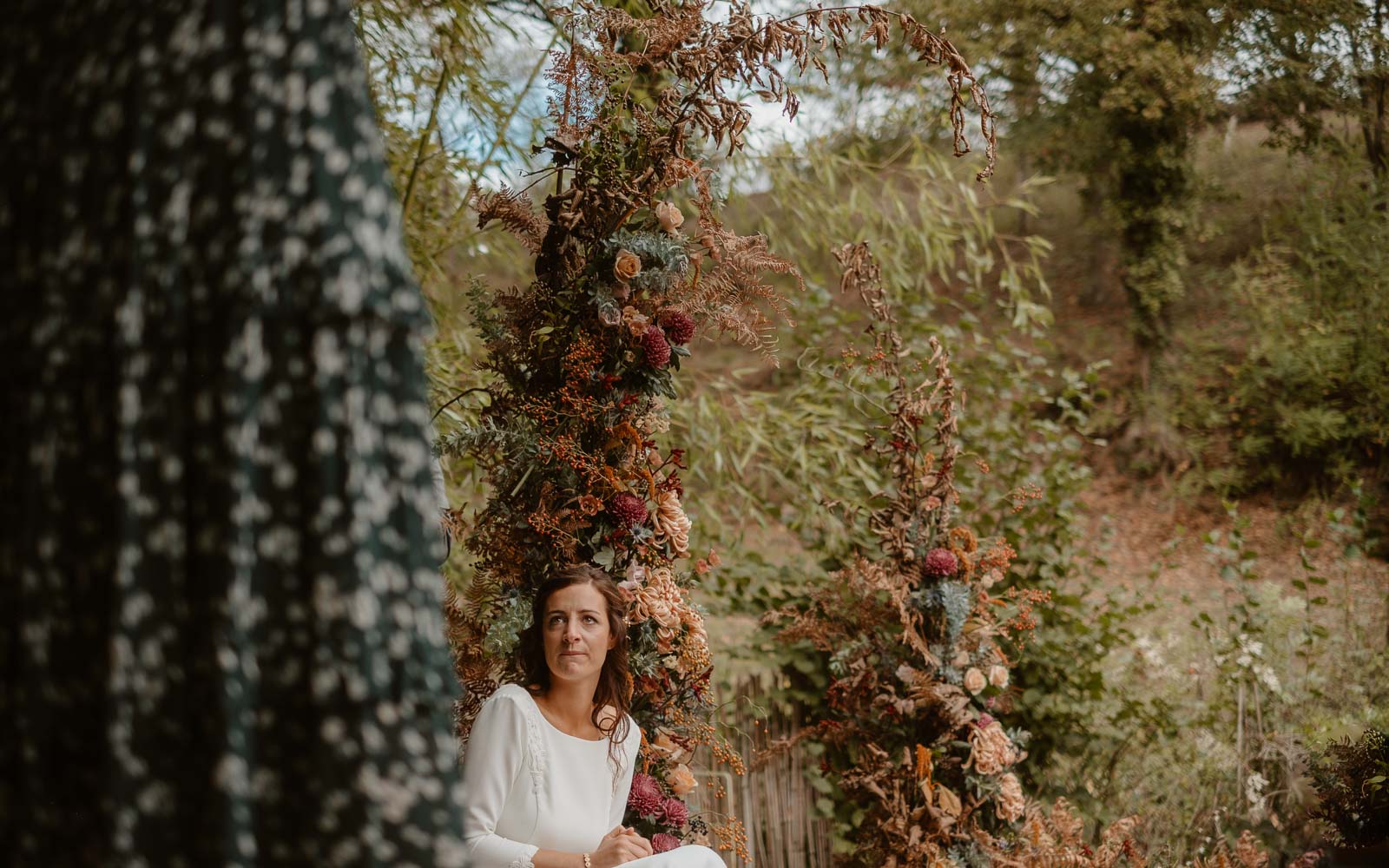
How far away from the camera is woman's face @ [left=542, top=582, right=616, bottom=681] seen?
2.25 metres

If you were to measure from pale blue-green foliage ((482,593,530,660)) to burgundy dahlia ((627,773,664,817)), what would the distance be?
0.43 metres

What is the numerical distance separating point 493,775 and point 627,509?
633 mm

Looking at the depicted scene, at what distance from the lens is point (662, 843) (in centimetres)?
231

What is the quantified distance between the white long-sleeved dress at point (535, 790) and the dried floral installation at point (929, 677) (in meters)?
0.99

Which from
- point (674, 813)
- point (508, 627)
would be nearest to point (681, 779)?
point (674, 813)

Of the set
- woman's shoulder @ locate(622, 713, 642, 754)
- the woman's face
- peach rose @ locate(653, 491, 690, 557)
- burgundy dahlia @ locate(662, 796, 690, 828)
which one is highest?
peach rose @ locate(653, 491, 690, 557)

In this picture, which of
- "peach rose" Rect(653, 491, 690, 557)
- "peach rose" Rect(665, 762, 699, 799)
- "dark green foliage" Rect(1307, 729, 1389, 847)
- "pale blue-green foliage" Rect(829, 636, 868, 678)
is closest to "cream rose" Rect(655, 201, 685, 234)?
"peach rose" Rect(653, 491, 690, 557)

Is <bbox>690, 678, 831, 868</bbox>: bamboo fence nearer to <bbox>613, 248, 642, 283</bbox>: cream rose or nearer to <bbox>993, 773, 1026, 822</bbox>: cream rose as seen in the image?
<bbox>993, 773, 1026, 822</bbox>: cream rose

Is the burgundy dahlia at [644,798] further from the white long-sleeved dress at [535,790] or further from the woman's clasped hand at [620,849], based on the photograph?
Result: the woman's clasped hand at [620,849]

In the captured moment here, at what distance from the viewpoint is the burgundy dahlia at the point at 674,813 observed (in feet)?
7.82

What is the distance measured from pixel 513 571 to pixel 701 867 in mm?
760

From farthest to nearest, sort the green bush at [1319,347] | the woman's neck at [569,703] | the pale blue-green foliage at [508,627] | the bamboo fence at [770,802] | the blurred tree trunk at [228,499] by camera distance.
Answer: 1. the green bush at [1319,347]
2. the bamboo fence at [770,802]
3. the woman's neck at [569,703]
4. the pale blue-green foliage at [508,627]
5. the blurred tree trunk at [228,499]

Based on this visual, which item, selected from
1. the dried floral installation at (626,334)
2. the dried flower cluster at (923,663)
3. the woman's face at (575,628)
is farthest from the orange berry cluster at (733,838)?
the dried flower cluster at (923,663)

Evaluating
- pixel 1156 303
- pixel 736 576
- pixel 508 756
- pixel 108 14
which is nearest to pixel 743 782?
pixel 736 576
